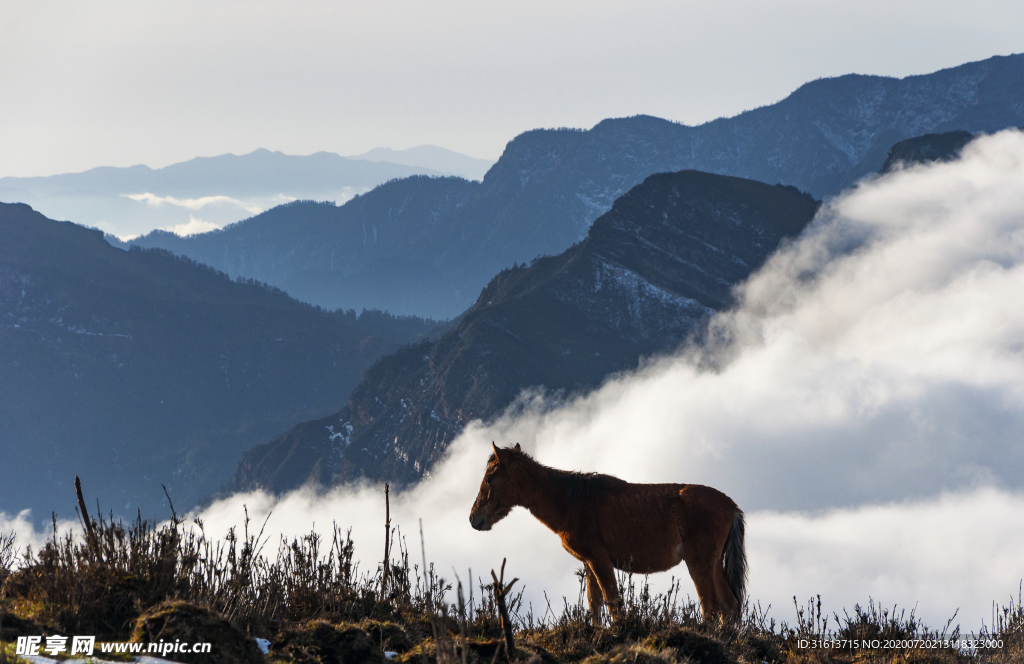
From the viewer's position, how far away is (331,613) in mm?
10547

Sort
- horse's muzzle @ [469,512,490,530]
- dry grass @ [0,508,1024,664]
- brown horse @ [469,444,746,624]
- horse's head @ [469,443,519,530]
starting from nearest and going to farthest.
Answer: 1. dry grass @ [0,508,1024,664]
2. brown horse @ [469,444,746,624]
3. horse's muzzle @ [469,512,490,530]
4. horse's head @ [469,443,519,530]

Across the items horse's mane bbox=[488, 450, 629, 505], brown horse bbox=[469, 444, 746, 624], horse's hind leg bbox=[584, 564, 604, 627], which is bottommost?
horse's hind leg bbox=[584, 564, 604, 627]

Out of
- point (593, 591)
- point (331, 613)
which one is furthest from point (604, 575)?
point (331, 613)

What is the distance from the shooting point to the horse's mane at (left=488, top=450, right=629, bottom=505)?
1262 centimetres

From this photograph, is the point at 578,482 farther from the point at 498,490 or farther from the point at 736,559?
the point at 736,559

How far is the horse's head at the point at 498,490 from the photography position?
1288cm

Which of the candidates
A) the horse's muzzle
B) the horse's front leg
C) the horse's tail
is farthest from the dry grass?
the horse's muzzle

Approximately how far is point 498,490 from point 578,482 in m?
1.19

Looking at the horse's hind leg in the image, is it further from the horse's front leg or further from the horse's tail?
the horse's tail

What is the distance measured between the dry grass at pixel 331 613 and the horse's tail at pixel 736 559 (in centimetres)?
36

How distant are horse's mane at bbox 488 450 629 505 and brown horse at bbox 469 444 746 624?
1 cm

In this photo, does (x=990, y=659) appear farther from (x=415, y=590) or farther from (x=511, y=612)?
(x=415, y=590)

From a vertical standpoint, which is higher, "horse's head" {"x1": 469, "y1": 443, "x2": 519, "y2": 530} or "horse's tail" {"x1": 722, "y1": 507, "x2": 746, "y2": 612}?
"horse's head" {"x1": 469, "y1": 443, "x2": 519, "y2": 530}

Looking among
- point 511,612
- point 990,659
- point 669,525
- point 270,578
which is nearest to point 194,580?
point 270,578
